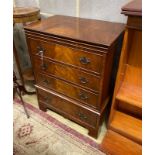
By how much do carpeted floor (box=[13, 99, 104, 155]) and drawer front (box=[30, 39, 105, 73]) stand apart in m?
0.69

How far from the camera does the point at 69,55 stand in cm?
113

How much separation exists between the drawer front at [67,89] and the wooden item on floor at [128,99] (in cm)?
A: 17

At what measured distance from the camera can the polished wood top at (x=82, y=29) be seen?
101 centimetres

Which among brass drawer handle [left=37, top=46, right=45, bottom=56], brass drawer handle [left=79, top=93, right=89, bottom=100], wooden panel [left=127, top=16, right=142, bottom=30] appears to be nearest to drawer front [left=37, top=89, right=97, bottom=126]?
brass drawer handle [left=79, top=93, right=89, bottom=100]

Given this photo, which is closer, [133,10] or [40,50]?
[133,10]

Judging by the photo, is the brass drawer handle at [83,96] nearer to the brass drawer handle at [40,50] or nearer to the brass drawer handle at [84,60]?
the brass drawer handle at [84,60]

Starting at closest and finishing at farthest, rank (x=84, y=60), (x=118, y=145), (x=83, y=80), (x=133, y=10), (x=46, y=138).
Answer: (x=133, y=10) < (x=84, y=60) < (x=83, y=80) < (x=118, y=145) < (x=46, y=138)

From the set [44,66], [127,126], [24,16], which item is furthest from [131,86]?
[24,16]

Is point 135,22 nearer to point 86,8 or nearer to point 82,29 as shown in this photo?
point 82,29

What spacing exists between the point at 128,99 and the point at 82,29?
61 cm

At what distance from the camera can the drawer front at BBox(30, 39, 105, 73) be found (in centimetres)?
102

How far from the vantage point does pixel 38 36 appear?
3.91 ft
